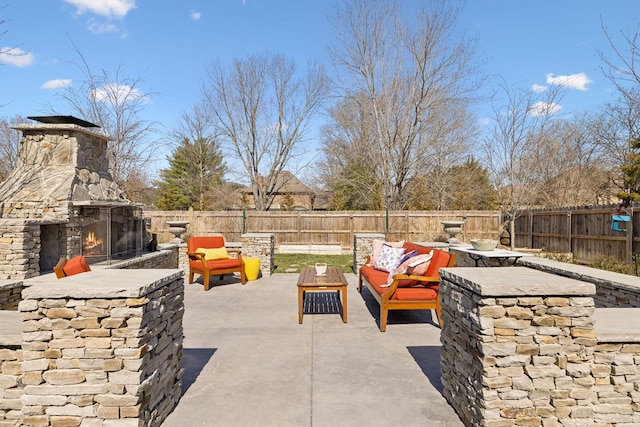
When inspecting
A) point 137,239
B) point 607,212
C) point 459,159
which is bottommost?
point 137,239

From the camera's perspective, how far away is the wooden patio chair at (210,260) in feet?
23.3

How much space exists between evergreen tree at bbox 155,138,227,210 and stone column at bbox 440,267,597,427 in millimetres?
22098

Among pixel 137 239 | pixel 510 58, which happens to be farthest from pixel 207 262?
pixel 510 58

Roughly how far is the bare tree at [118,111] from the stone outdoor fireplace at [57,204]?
5.52 meters

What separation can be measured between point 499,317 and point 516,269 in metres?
0.92

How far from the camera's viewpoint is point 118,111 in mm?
12227

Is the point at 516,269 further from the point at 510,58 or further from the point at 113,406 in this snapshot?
the point at 510,58

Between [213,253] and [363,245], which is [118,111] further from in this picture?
[363,245]

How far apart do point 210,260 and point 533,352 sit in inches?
251

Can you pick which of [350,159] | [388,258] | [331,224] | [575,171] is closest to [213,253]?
[388,258]

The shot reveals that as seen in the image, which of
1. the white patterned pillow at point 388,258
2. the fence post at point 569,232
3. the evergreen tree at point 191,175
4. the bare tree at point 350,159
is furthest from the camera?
the evergreen tree at point 191,175

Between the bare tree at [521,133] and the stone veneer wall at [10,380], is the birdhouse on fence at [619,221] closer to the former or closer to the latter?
the bare tree at [521,133]

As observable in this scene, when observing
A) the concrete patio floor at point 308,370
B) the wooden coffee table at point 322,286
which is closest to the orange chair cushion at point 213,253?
the concrete patio floor at point 308,370

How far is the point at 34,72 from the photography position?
8367 mm
